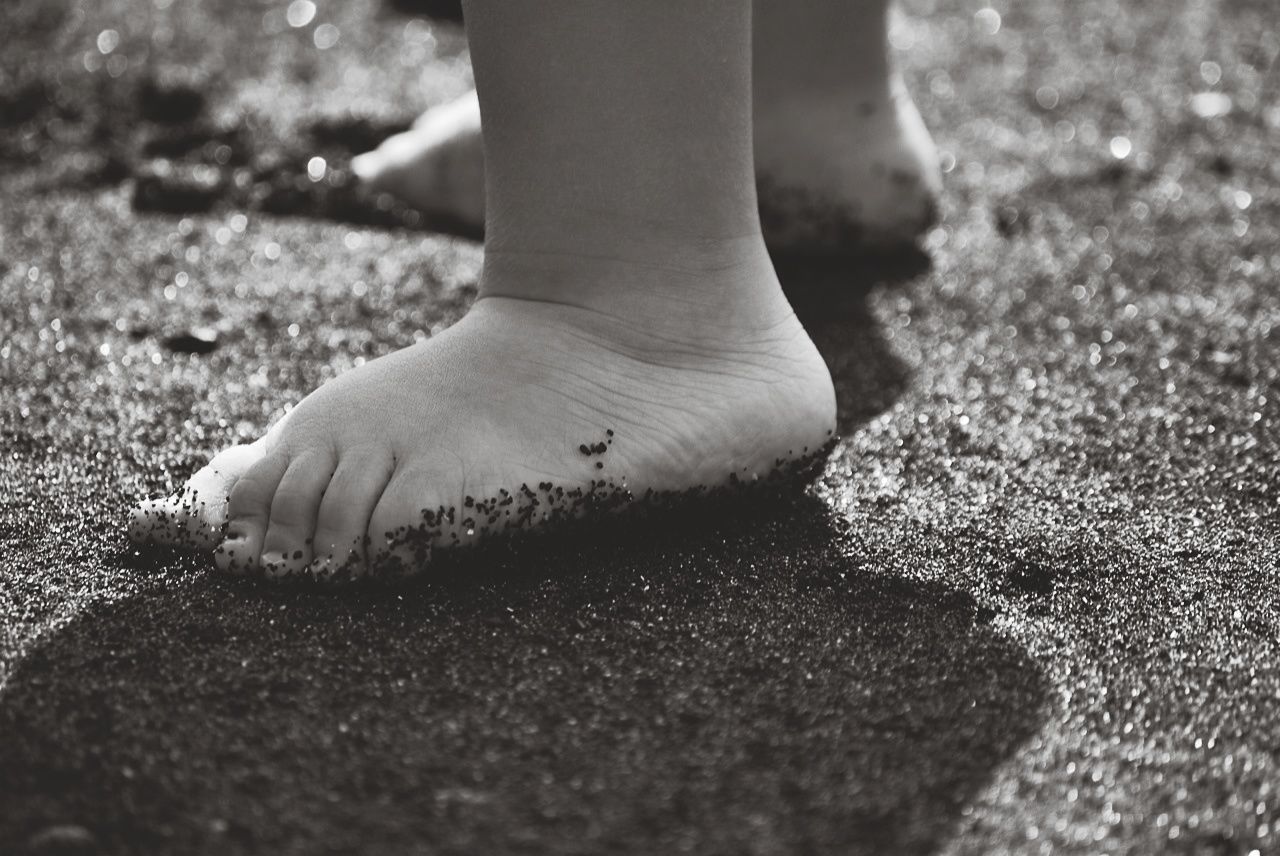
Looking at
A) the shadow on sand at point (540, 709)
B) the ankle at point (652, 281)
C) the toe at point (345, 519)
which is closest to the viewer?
the shadow on sand at point (540, 709)

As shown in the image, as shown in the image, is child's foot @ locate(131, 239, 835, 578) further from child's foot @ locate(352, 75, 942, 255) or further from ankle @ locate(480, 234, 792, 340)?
child's foot @ locate(352, 75, 942, 255)

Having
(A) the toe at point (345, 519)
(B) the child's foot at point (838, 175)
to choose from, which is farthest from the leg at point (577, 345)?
(B) the child's foot at point (838, 175)

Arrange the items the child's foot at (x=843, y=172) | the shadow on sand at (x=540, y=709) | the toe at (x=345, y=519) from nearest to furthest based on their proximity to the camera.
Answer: the shadow on sand at (x=540, y=709) → the toe at (x=345, y=519) → the child's foot at (x=843, y=172)

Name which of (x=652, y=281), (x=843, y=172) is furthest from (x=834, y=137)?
(x=652, y=281)

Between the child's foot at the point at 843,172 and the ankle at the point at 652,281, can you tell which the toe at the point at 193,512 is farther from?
the child's foot at the point at 843,172

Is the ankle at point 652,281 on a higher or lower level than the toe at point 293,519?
higher

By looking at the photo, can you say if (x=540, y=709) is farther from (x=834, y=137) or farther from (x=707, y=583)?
(x=834, y=137)
